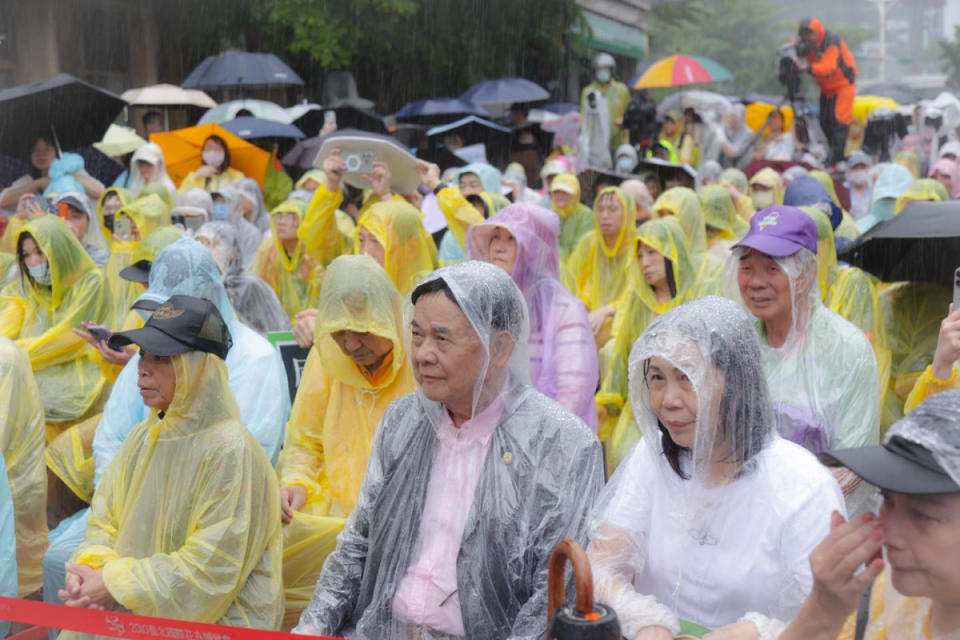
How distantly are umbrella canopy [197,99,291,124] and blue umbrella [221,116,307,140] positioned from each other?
0.66m

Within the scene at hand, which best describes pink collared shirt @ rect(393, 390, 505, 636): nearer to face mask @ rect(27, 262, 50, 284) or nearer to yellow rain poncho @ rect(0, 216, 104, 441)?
yellow rain poncho @ rect(0, 216, 104, 441)

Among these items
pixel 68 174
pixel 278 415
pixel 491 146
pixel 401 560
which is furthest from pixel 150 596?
pixel 491 146

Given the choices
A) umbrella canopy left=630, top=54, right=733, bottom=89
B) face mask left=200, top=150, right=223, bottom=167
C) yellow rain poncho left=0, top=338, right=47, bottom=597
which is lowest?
yellow rain poncho left=0, top=338, right=47, bottom=597

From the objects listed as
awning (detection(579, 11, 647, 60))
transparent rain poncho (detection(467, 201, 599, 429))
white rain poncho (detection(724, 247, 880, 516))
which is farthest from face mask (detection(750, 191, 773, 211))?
awning (detection(579, 11, 647, 60))

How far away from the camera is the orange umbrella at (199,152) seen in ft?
38.8

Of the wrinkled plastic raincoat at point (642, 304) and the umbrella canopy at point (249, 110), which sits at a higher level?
the umbrella canopy at point (249, 110)

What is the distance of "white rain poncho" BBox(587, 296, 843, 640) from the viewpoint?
2.95 metres

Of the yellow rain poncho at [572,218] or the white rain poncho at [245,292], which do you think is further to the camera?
the yellow rain poncho at [572,218]

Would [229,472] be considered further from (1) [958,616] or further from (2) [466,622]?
(1) [958,616]

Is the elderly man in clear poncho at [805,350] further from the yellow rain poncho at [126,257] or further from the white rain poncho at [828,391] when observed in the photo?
the yellow rain poncho at [126,257]

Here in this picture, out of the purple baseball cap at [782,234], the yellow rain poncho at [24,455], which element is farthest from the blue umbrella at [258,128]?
the purple baseball cap at [782,234]

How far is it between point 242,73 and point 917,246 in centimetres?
1076

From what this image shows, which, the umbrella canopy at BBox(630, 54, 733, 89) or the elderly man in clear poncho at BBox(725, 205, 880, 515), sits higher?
the umbrella canopy at BBox(630, 54, 733, 89)

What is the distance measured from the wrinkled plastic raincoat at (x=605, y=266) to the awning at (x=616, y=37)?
16575mm
